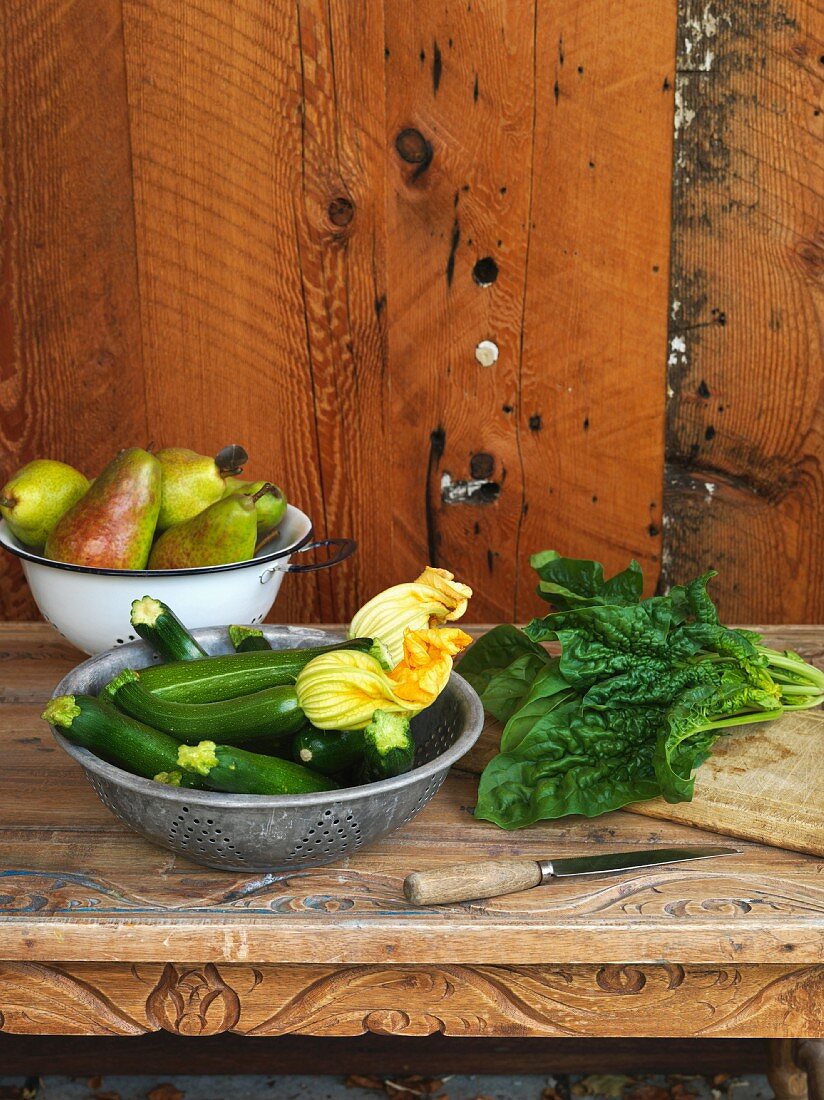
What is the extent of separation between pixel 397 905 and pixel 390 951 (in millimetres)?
45

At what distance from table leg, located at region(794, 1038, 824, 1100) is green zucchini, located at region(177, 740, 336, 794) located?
750mm

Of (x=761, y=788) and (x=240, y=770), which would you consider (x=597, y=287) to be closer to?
(x=761, y=788)

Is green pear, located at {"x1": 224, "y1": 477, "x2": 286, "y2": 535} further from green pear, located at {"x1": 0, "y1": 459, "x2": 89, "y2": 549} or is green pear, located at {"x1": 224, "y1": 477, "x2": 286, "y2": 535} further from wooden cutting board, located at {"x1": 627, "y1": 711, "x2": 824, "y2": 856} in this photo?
wooden cutting board, located at {"x1": 627, "y1": 711, "x2": 824, "y2": 856}

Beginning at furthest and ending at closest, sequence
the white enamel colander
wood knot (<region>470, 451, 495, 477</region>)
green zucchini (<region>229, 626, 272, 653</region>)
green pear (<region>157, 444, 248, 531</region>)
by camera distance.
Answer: wood knot (<region>470, 451, 495, 477</region>) < green pear (<region>157, 444, 248, 531</region>) < the white enamel colander < green zucchini (<region>229, 626, 272, 653</region>)

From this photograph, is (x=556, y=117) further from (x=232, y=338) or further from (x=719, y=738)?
(x=719, y=738)

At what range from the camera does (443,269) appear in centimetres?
172

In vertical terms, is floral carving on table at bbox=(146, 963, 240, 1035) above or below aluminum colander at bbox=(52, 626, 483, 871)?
below

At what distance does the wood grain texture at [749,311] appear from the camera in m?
1.62

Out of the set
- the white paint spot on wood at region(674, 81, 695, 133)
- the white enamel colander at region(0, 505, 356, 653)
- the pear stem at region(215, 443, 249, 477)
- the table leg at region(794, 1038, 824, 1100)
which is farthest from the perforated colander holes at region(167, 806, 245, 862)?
the white paint spot on wood at region(674, 81, 695, 133)

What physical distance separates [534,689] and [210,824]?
0.41m

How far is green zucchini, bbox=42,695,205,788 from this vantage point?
0.97m

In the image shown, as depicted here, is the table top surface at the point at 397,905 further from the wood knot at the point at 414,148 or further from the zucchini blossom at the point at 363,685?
the wood knot at the point at 414,148

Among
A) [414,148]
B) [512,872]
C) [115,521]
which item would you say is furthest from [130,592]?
[414,148]

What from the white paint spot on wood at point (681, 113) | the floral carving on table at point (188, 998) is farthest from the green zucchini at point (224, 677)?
the white paint spot on wood at point (681, 113)
